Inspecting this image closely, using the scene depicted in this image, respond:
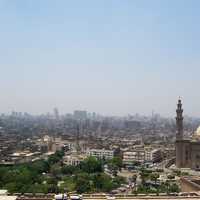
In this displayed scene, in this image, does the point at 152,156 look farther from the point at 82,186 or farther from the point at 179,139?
the point at 82,186

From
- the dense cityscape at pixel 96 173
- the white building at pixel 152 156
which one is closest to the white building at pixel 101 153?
the dense cityscape at pixel 96 173

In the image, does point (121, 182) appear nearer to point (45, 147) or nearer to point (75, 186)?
point (75, 186)

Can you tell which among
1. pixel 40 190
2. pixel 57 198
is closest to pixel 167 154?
pixel 40 190

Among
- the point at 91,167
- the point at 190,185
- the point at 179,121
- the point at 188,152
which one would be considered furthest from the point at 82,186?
the point at 179,121

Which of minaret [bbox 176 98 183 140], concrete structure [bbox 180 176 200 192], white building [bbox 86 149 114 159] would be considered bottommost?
white building [bbox 86 149 114 159]

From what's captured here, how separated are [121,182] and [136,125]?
109 m

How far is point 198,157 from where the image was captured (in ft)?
122

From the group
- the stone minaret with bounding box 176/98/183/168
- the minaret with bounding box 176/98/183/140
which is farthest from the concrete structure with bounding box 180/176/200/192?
the minaret with bounding box 176/98/183/140

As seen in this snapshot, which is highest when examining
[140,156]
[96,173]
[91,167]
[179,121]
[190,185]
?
[179,121]

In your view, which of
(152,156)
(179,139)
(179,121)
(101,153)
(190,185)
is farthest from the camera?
(101,153)

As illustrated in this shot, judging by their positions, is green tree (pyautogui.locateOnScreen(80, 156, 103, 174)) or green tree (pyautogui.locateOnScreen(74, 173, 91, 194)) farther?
green tree (pyautogui.locateOnScreen(80, 156, 103, 174))

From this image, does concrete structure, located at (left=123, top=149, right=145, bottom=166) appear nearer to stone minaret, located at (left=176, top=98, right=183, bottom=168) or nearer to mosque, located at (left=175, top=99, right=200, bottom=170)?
stone minaret, located at (left=176, top=98, right=183, bottom=168)

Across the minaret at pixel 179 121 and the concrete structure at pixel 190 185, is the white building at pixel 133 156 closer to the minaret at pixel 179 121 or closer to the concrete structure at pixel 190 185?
the minaret at pixel 179 121

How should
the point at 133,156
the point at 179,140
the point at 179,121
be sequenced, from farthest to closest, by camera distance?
the point at 133,156 < the point at 179,121 < the point at 179,140
